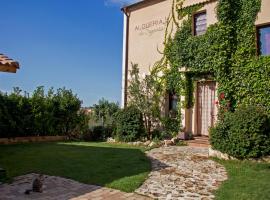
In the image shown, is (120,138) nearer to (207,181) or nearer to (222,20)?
(222,20)

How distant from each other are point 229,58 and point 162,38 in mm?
4236

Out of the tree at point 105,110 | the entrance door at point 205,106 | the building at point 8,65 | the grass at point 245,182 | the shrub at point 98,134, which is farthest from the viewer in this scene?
the tree at point 105,110

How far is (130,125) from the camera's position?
15.5 metres

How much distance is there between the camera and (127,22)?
18.8m

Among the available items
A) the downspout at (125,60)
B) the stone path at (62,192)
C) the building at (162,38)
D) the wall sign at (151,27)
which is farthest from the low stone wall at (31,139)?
the stone path at (62,192)

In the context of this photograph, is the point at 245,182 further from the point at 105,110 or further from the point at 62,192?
the point at 105,110

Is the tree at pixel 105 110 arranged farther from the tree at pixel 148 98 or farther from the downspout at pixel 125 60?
the tree at pixel 148 98

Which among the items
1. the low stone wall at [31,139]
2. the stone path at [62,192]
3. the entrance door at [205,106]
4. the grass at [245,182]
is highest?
the entrance door at [205,106]

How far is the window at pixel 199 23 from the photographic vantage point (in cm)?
1505

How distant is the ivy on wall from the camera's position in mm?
12797

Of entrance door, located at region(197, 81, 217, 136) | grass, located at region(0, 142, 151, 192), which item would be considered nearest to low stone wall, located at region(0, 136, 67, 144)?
grass, located at region(0, 142, 151, 192)

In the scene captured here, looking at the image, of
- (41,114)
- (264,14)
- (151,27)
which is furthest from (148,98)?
(264,14)

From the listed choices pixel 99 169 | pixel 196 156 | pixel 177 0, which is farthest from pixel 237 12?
pixel 99 169

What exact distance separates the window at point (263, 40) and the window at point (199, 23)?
8.58 ft
